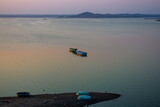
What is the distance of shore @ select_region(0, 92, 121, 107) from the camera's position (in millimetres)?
12812

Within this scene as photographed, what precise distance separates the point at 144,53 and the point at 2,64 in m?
15.9

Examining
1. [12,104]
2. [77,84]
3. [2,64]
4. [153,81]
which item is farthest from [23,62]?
[153,81]

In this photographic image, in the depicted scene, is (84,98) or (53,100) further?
(84,98)

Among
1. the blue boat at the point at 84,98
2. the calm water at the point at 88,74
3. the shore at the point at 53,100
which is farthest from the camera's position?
the calm water at the point at 88,74

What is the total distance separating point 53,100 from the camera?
13492 mm

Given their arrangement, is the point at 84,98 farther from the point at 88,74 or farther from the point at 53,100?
the point at 88,74

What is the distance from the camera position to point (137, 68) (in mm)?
20938

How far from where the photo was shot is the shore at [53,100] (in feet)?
42.0

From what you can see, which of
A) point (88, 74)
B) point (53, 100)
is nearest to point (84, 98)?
point (53, 100)

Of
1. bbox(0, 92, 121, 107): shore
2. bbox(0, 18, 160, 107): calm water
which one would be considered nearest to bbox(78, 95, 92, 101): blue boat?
bbox(0, 92, 121, 107): shore

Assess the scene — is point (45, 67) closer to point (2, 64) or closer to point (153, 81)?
point (2, 64)

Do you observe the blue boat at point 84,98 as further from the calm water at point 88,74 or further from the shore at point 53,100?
the calm water at point 88,74

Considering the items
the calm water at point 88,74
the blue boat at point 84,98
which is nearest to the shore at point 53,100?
the blue boat at point 84,98

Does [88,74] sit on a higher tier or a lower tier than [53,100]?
higher
